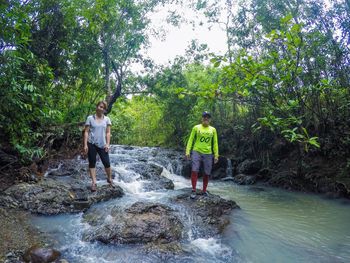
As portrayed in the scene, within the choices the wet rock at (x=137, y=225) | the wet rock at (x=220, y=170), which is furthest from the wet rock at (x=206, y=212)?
the wet rock at (x=220, y=170)

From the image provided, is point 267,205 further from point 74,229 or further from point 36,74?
point 36,74

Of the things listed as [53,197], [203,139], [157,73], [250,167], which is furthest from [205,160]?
[157,73]

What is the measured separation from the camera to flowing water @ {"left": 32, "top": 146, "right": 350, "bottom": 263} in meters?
3.76

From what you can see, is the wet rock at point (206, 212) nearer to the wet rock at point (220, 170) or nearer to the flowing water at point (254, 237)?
the flowing water at point (254, 237)

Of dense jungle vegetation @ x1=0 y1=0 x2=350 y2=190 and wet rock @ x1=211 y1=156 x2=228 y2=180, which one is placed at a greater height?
dense jungle vegetation @ x1=0 y1=0 x2=350 y2=190

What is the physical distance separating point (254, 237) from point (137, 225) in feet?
6.43

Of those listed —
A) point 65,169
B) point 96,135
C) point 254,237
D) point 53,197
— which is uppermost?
point 96,135

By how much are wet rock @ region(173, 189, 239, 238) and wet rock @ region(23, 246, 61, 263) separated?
2.17m

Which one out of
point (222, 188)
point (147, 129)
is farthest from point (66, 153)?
point (147, 129)

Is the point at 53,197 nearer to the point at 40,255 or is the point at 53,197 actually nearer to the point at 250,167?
the point at 40,255

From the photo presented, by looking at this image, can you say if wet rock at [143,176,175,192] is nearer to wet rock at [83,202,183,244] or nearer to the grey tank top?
the grey tank top

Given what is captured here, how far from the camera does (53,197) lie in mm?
5496

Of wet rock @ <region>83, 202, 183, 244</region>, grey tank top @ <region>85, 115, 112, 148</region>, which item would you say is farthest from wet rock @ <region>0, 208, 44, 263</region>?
grey tank top @ <region>85, 115, 112, 148</region>

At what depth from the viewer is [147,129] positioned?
24625 millimetres
